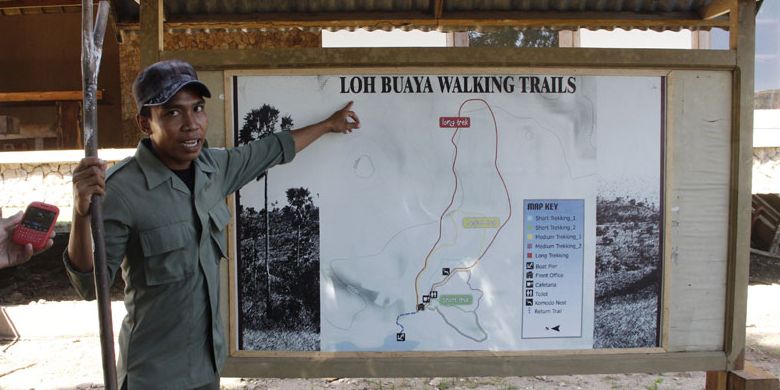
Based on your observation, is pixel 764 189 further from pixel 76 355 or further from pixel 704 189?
pixel 76 355

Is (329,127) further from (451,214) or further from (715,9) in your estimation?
(715,9)

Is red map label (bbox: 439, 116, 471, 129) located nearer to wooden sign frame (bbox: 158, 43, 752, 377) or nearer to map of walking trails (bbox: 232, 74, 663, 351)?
map of walking trails (bbox: 232, 74, 663, 351)

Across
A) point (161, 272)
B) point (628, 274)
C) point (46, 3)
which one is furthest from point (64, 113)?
point (628, 274)

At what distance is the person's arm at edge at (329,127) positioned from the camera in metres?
2.77

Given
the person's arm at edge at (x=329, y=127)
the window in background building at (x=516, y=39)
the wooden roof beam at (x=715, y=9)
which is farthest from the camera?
the window in background building at (x=516, y=39)

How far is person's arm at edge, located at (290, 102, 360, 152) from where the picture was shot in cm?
277

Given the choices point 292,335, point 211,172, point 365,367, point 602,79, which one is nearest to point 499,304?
point 365,367

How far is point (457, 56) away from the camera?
2809 mm

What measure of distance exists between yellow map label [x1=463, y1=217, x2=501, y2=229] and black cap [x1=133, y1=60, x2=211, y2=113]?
138 cm

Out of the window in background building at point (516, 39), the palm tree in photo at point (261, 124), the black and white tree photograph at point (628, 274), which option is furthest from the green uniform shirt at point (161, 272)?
the window in background building at point (516, 39)

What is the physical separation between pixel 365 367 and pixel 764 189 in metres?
6.05

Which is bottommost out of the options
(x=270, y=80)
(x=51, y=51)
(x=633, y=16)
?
(x=270, y=80)

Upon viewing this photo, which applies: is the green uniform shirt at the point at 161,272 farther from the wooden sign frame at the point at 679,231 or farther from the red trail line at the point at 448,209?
the red trail line at the point at 448,209

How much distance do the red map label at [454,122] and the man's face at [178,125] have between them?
3.73ft
